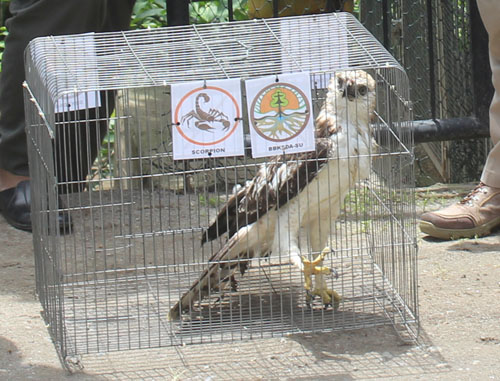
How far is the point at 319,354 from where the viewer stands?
3043mm

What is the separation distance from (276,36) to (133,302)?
119cm

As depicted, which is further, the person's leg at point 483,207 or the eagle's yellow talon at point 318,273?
the person's leg at point 483,207

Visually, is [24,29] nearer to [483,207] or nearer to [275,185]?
[275,185]

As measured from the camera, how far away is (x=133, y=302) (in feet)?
11.8

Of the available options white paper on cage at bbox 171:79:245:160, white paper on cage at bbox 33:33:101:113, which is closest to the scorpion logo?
white paper on cage at bbox 171:79:245:160

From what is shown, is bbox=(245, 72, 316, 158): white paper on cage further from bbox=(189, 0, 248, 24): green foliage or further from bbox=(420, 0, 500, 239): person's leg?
bbox=(189, 0, 248, 24): green foliage

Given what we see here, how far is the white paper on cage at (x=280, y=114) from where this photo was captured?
2912 mm

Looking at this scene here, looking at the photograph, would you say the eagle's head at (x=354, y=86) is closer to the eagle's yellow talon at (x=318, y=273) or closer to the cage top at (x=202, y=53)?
the cage top at (x=202, y=53)

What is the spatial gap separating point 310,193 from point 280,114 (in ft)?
1.58

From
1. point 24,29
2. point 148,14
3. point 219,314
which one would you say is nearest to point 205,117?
point 219,314

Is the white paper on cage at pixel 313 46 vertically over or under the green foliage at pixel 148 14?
under

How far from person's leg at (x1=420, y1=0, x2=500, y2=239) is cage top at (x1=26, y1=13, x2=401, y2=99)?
1.13 m

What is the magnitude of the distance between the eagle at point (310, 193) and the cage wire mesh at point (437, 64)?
2.18 m

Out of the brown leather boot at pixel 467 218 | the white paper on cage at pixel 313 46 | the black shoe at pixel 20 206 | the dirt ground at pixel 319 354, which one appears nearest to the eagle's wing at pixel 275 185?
the white paper on cage at pixel 313 46
